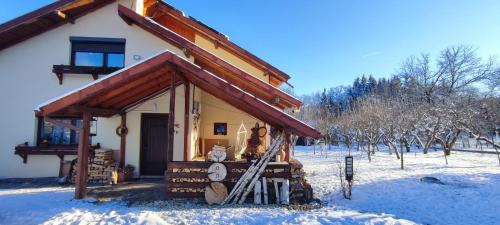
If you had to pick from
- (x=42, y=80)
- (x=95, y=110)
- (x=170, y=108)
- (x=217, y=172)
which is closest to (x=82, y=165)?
(x=95, y=110)

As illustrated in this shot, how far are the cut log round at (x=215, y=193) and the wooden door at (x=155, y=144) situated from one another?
12.9 ft

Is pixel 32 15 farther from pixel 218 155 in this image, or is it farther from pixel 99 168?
pixel 218 155

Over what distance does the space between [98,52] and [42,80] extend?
1.93 meters

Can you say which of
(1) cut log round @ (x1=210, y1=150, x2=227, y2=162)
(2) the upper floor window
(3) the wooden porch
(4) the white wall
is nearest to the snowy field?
(3) the wooden porch

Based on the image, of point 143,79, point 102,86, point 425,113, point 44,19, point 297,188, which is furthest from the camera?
point 425,113

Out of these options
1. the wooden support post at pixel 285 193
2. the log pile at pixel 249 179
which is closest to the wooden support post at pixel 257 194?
the log pile at pixel 249 179

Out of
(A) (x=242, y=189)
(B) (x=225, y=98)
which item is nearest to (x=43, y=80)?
(B) (x=225, y=98)

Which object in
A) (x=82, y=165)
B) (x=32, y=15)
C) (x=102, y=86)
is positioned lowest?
(x=82, y=165)

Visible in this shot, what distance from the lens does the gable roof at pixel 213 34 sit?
12.0m

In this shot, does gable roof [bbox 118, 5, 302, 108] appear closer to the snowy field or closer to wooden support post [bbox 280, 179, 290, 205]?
wooden support post [bbox 280, 179, 290, 205]

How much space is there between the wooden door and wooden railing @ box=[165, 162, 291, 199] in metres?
3.33

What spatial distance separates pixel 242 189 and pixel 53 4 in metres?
8.22

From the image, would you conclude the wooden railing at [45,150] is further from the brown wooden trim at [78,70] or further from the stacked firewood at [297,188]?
the stacked firewood at [297,188]

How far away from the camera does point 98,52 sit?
1052 cm
